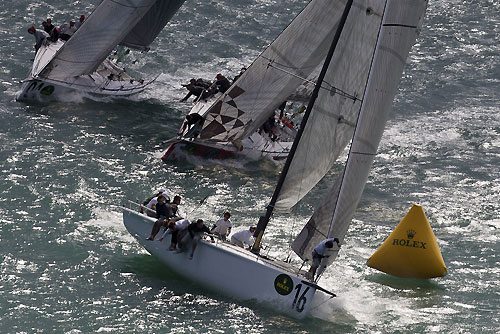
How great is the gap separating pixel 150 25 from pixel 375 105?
772 inches

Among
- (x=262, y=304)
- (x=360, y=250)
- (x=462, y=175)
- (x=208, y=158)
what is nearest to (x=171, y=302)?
(x=262, y=304)

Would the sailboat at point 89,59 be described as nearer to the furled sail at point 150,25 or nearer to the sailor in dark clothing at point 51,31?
the sailor in dark clothing at point 51,31

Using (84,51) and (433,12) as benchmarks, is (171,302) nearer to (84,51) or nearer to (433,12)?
(84,51)

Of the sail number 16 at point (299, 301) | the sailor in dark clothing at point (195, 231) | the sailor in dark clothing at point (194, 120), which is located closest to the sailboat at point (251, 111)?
the sailor in dark clothing at point (194, 120)

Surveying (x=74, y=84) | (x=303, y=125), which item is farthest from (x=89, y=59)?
(x=303, y=125)

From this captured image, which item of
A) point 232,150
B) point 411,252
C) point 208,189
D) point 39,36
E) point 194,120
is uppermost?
point 39,36

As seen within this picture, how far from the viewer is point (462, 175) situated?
37750 millimetres

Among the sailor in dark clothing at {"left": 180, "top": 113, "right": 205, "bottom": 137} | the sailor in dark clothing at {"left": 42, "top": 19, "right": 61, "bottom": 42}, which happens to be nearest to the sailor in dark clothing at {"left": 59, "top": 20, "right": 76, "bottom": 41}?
the sailor in dark clothing at {"left": 42, "top": 19, "right": 61, "bottom": 42}

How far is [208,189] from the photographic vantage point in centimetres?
3488

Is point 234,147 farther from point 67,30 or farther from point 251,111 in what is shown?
point 67,30

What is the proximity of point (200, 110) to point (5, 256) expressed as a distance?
12036 millimetres

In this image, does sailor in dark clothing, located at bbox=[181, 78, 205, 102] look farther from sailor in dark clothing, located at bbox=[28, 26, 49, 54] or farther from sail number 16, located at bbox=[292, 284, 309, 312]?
sail number 16, located at bbox=[292, 284, 309, 312]

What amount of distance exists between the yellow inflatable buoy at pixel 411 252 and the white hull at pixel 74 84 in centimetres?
1558

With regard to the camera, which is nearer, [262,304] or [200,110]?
[262,304]
